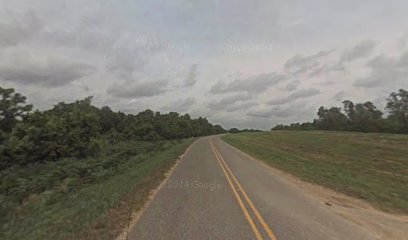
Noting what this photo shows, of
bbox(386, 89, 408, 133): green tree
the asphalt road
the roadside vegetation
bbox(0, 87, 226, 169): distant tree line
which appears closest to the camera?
the asphalt road

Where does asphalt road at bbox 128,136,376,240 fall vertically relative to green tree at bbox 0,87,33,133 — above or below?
below

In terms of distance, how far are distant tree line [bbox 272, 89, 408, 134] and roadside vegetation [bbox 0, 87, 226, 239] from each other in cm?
8001

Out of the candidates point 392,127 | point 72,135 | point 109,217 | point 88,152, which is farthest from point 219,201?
point 392,127

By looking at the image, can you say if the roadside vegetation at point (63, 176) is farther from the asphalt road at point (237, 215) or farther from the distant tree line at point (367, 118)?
the distant tree line at point (367, 118)

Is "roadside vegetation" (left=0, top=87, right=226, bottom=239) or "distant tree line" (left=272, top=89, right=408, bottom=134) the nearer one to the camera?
"roadside vegetation" (left=0, top=87, right=226, bottom=239)

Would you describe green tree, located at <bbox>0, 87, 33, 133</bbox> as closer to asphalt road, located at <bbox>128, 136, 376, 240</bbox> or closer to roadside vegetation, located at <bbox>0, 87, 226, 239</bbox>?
roadside vegetation, located at <bbox>0, 87, 226, 239</bbox>

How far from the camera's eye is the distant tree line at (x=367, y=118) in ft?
305

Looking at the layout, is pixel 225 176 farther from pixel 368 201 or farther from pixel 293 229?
pixel 293 229

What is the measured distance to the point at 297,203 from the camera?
36.3 feet

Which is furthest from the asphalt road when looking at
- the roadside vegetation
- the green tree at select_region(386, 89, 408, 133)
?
the green tree at select_region(386, 89, 408, 133)

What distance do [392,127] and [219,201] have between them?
9724 centimetres

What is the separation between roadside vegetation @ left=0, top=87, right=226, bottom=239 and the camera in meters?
8.11

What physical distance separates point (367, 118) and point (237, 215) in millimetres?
110448

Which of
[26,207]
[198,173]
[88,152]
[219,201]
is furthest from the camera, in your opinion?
[88,152]
